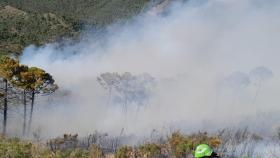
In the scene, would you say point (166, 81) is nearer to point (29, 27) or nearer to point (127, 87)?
point (127, 87)

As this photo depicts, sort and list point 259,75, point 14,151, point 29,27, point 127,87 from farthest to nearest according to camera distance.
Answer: point 29,27 → point 259,75 → point 127,87 → point 14,151

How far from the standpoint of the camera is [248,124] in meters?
87.8

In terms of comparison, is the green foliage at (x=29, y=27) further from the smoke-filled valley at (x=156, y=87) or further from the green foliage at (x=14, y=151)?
the green foliage at (x=14, y=151)

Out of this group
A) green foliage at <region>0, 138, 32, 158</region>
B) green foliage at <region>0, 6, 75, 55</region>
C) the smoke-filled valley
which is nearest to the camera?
green foliage at <region>0, 138, 32, 158</region>

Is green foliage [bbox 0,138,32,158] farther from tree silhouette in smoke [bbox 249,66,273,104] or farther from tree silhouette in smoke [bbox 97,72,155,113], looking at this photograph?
tree silhouette in smoke [bbox 249,66,273,104]

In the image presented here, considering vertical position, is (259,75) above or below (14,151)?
above

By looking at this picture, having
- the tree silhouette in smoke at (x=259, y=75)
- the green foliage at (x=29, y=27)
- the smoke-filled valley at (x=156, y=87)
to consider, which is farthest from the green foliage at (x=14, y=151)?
the green foliage at (x=29, y=27)

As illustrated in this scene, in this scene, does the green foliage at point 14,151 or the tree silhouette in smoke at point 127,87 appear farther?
the tree silhouette in smoke at point 127,87

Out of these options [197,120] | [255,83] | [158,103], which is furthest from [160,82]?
[255,83]

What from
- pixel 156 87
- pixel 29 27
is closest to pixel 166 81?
pixel 156 87

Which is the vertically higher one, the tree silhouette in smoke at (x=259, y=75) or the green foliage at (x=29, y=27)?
the green foliage at (x=29, y=27)

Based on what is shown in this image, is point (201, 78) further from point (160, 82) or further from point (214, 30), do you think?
point (214, 30)

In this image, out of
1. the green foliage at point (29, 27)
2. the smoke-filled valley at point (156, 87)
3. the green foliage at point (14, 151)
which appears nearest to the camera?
the green foliage at point (14, 151)

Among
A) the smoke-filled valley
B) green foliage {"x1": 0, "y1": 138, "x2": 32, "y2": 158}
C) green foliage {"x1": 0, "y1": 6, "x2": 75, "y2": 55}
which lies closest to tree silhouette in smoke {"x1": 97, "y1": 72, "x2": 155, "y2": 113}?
the smoke-filled valley
